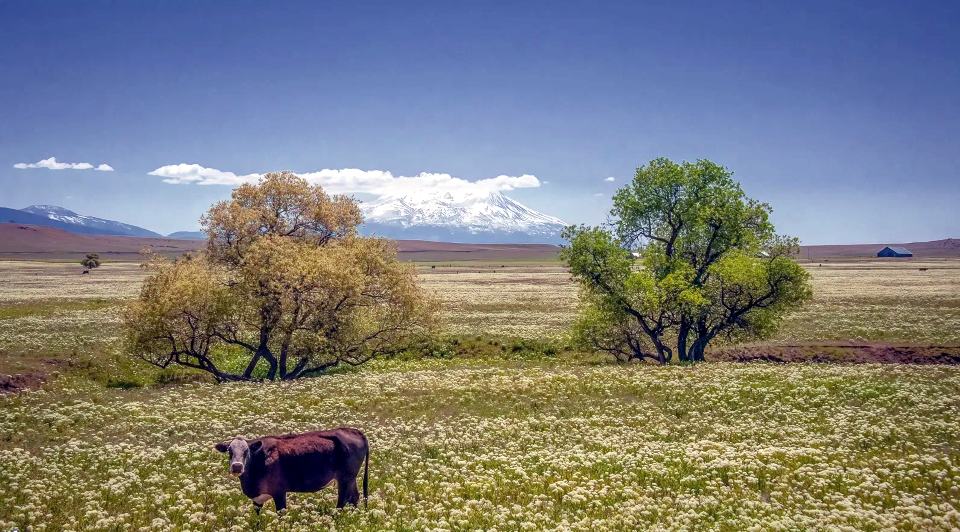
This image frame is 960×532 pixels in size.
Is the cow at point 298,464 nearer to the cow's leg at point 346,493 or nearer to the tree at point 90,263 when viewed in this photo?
the cow's leg at point 346,493

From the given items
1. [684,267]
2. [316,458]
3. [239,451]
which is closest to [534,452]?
[316,458]

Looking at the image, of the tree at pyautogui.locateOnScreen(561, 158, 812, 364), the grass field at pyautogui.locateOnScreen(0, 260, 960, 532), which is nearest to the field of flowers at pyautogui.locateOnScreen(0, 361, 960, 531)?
the grass field at pyautogui.locateOnScreen(0, 260, 960, 532)

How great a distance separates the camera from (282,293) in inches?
1209

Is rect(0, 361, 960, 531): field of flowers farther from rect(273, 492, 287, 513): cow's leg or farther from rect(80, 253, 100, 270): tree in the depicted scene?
rect(80, 253, 100, 270): tree

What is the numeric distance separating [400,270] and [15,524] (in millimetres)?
23486

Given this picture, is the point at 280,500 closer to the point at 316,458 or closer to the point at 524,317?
the point at 316,458

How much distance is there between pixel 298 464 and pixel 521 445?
7.24 m

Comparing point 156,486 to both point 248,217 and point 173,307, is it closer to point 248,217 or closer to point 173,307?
point 173,307

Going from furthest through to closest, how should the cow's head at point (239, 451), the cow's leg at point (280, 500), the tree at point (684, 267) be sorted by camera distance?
the tree at point (684, 267)
the cow's leg at point (280, 500)
the cow's head at point (239, 451)

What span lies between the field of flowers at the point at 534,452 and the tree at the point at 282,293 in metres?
4.42

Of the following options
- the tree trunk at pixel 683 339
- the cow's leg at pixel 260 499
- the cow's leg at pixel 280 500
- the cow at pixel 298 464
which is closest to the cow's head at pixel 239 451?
the cow at pixel 298 464

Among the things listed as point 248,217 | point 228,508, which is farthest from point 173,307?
point 228,508

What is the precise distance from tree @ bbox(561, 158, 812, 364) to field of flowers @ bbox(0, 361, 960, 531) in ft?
25.4

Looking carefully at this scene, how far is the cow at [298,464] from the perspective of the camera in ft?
39.1
